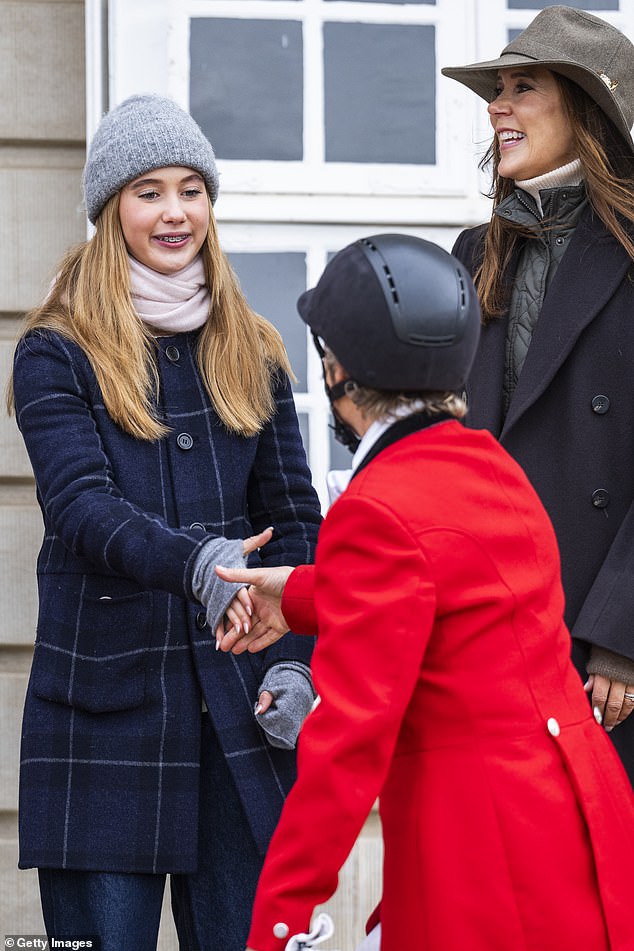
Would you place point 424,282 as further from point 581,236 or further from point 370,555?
point 581,236

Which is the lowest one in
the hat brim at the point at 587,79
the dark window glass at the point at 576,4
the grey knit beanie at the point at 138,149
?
the grey knit beanie at the point at 138,149

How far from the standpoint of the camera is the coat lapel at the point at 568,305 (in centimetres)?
269

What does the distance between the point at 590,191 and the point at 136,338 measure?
3.14 ft

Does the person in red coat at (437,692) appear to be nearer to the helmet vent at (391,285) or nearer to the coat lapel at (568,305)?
the helmet vent at (391,285)

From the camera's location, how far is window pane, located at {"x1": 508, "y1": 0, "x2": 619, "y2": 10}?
3957 mm

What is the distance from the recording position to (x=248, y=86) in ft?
12.7

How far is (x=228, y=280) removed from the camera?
2920mm

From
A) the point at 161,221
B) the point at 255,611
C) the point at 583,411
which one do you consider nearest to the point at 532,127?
the point at 583,411

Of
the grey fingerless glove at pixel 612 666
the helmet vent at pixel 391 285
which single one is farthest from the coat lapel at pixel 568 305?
the helmet vent at pixel 391 285

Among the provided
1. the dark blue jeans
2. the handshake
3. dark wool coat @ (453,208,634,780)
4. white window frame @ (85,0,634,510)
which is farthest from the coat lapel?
white window frame @ (85,0,634,510)

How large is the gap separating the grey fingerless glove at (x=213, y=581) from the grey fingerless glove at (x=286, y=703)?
0.87 ft

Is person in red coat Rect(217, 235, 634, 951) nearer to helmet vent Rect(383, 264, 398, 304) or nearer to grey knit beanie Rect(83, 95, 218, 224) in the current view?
helmet vent Rect(383, 264, 398, 304)

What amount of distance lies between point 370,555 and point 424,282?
413 mm

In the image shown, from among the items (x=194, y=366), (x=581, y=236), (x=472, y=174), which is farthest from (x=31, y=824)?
(x=472, y=174)
